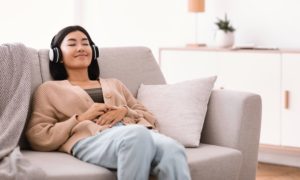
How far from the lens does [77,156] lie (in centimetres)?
261

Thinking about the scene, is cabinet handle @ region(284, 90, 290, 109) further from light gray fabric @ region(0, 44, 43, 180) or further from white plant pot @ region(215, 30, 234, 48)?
light gray fabric @ region(0, 44, 43, 180)

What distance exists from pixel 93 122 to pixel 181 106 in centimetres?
49

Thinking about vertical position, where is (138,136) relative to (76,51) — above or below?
below

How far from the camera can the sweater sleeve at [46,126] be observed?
2.66 m

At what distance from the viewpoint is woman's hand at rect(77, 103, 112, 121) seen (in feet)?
8.96

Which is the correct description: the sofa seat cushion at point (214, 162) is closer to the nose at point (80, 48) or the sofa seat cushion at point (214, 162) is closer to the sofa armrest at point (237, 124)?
the sofa armrest at point (237, 124)

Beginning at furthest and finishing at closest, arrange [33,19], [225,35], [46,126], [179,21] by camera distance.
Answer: [179,21]
[33,19]
[225,35]
[46,126]

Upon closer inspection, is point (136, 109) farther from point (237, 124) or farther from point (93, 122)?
point (237, 124)

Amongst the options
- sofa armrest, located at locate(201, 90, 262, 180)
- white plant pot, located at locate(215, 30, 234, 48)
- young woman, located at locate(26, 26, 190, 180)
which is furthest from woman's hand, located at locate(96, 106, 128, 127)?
white plant pot, located at locate(215, 30, 234, 48)

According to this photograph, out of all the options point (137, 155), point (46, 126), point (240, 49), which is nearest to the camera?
point (137, 155)

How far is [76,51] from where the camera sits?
2.96 metres

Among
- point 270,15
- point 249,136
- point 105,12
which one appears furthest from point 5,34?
point 249,136

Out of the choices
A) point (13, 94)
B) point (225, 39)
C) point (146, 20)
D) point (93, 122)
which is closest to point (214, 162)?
point (93, 122)

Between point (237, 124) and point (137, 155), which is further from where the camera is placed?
point (237, 124)
